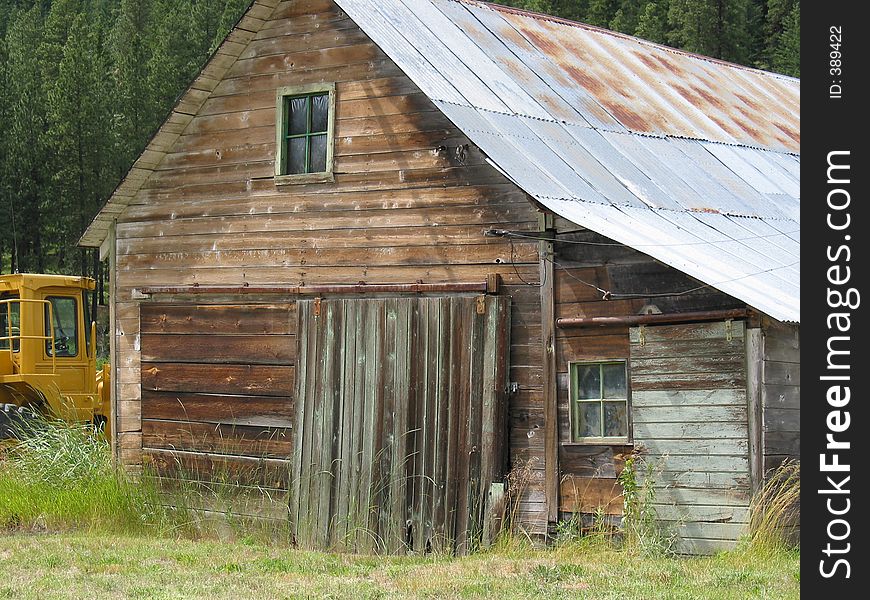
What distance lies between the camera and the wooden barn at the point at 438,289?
1064 centimetres

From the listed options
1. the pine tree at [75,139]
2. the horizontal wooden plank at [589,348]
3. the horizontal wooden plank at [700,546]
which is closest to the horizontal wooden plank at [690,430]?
the horizontal wooden plank at [589,348]

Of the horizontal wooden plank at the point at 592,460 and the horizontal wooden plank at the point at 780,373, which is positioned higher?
the horizontal wooden plank at the point at 780,373

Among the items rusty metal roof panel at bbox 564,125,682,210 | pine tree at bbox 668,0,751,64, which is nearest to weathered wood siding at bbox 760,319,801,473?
rusty metal roof panel at bbox 564,125,682,210

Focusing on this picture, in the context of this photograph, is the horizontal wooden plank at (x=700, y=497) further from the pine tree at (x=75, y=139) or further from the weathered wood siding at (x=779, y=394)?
the pine tree at (x=75, y=139)

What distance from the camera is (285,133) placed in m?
13.2

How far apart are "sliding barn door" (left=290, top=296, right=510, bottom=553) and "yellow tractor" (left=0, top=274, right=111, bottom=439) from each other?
610 centimetres

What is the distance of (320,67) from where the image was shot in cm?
1291

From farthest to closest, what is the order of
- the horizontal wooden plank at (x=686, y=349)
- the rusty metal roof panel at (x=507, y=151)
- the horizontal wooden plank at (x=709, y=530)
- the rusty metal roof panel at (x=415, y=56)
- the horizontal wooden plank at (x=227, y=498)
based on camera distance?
the horizontal wooden plank at (x=227, y=498) < the rusty metal roof panel at (x=415, y=56) < the rusty metal roof panel at (x=507, y=151) < the horizontal wooden plank at (x=686, y=349) < the horizontal wooden plank at (x=709, y=530)

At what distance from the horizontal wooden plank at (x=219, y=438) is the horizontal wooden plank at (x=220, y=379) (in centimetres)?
37

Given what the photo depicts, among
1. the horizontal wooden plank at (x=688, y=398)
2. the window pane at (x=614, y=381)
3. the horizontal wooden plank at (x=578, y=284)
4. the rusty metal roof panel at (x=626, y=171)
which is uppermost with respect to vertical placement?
the rusty metal roof panel at (x=626, y=171)

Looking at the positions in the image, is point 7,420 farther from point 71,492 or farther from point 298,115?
point 298,115

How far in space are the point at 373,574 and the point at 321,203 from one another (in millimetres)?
4405
